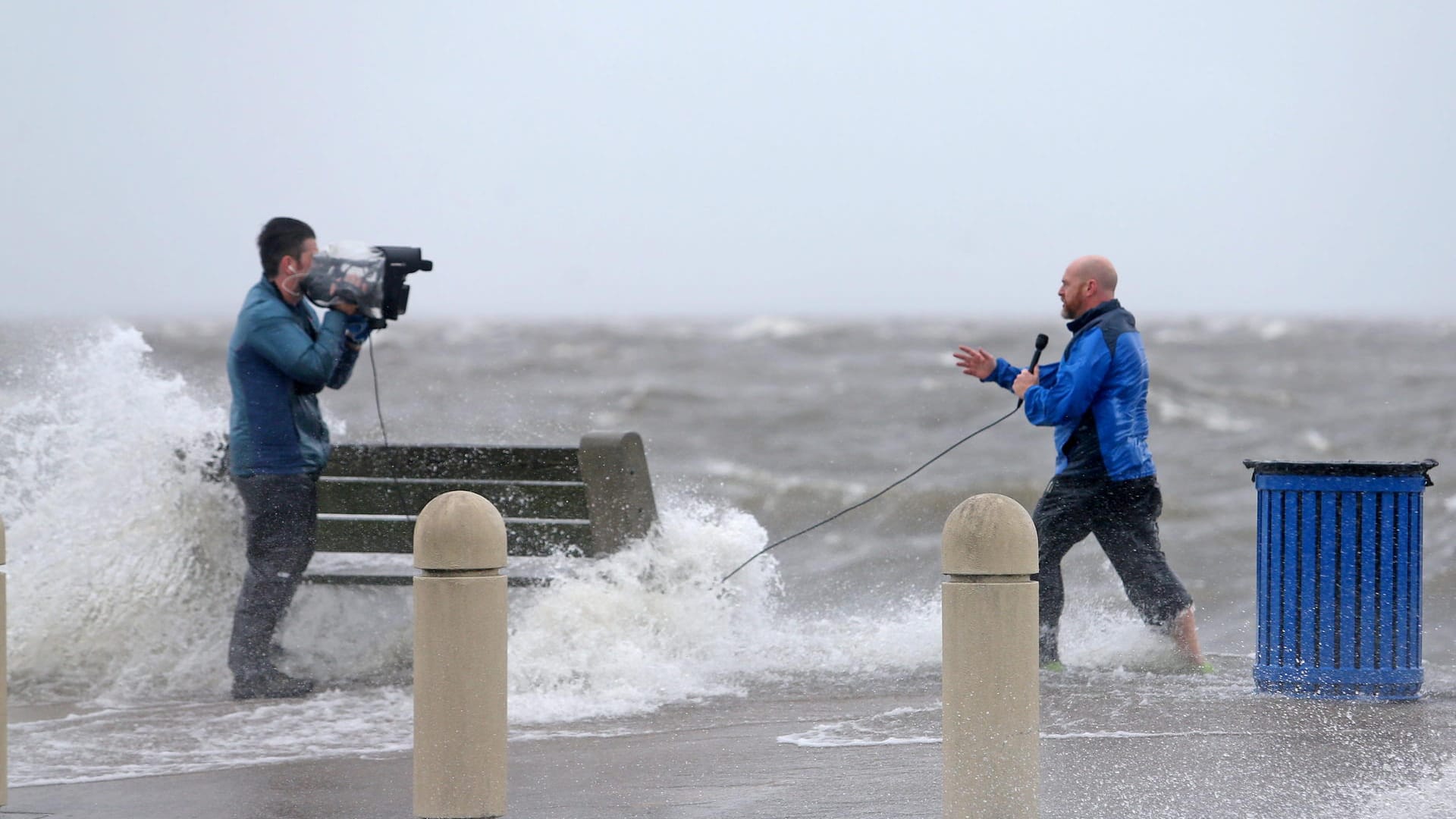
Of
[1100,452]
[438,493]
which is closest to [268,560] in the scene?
[438,493]

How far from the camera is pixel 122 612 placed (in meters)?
8.13

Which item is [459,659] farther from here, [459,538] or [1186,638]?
[1186,638]

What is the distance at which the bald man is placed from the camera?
6.61 metres

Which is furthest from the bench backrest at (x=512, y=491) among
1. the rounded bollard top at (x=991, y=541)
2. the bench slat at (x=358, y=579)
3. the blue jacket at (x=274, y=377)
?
the rounded bollard top at (x=991, y=541)

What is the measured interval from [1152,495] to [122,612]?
16.5 ft

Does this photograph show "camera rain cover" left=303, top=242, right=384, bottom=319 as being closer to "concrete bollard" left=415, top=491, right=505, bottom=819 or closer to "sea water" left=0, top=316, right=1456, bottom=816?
"sea water" left=0, top=316, right=1456, bottom=816

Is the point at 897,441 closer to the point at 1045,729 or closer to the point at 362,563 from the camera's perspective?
the point at 362,563

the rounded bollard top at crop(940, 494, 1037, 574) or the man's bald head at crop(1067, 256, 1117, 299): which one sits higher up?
the man's bald head at crop(1067, 256, 1117, 299)

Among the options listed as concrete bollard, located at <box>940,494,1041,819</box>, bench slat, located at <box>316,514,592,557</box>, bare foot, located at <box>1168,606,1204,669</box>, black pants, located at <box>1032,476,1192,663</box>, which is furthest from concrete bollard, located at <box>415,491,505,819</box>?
bare foot, located at <box>1168,606,1204,669</box>

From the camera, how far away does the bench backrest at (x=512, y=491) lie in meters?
7.35

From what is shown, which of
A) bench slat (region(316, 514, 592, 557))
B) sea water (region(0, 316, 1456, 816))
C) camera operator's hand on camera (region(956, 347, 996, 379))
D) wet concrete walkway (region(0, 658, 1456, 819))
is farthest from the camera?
bench slat (region(316, 514, 592, 557))

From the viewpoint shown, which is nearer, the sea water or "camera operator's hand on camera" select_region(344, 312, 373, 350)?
the sea water

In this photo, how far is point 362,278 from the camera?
7.01 m

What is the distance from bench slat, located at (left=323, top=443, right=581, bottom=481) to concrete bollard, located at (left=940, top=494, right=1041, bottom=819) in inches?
147
